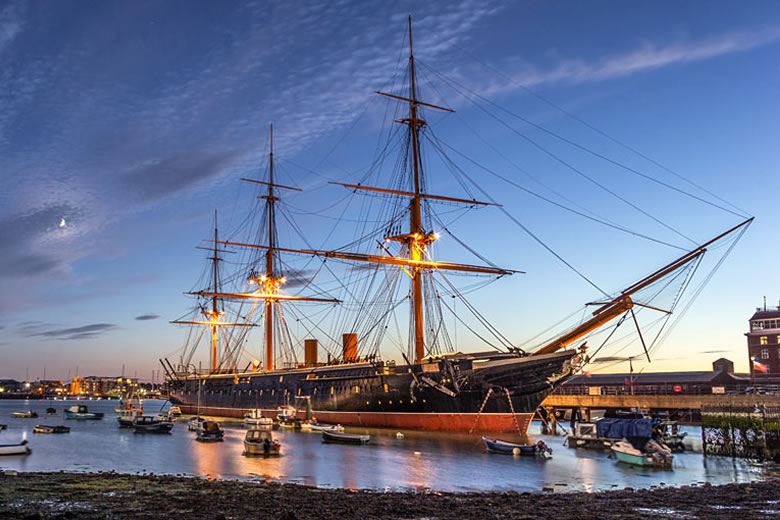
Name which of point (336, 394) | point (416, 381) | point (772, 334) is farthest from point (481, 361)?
point (772, 334)

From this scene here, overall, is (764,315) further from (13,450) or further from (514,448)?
(13,450)

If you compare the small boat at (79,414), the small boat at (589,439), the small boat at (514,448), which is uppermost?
the small boat at (514,448)

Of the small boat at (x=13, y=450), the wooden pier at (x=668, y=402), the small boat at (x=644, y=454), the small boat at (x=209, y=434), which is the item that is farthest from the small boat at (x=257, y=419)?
the small boat at (x=644, y=454)

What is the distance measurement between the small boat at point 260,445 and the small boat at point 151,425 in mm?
22126

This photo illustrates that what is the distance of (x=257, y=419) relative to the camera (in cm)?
6116

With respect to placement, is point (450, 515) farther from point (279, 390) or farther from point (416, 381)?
point (279, 390)

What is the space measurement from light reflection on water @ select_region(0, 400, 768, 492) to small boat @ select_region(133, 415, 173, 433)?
1028cm

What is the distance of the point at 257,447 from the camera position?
3669 centimetres

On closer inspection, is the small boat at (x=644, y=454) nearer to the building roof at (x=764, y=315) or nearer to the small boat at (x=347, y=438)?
the small boat at (x=347, y=438)

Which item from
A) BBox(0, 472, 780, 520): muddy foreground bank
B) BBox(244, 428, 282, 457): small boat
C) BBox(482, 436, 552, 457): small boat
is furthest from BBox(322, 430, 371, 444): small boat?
BBox(0, 472, 780, 520): muddy foreground bank

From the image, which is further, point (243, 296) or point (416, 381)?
point (243, 296)

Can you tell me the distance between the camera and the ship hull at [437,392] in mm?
44656

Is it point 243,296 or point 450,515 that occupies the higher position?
point 243,296

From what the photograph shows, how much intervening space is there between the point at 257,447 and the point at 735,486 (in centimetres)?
2425
